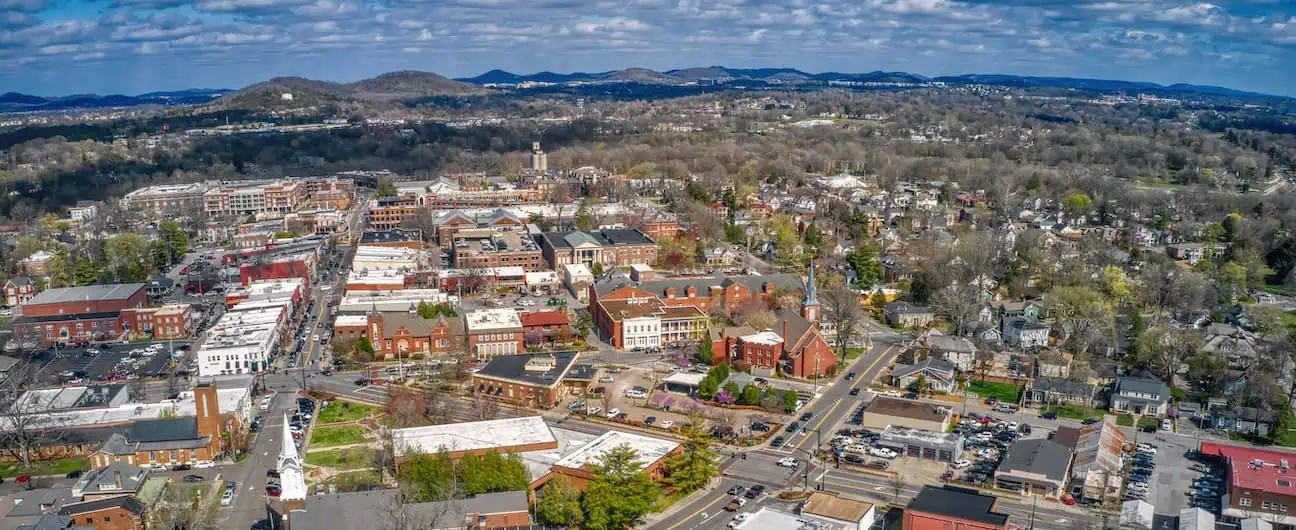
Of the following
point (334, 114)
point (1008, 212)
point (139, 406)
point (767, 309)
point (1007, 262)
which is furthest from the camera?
point (334, 114)

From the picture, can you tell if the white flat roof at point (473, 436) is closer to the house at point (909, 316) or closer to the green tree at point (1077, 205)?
the house at point (909, 316)

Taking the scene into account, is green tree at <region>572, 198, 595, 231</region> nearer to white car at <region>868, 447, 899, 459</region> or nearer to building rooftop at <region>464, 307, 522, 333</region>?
building rooftop at <region>464, 307, 522, 333</region>

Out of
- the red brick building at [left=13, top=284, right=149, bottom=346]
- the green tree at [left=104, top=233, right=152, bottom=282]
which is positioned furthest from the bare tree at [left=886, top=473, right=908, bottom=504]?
the green tree at [left=104, top=233, right=152, bottom=282]

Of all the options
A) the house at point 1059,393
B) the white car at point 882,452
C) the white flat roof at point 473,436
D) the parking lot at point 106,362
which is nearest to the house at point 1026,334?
the house at point 1059,393

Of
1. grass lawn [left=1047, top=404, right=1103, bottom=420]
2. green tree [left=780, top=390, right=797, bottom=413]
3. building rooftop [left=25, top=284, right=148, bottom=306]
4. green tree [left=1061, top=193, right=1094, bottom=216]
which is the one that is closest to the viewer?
green tree [left=780, top=390, right=797, bottom=413]

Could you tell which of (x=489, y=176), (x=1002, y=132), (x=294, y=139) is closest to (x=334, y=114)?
(x=294, y=139)

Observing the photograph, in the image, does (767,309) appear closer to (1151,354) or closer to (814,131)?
(1151,354)
